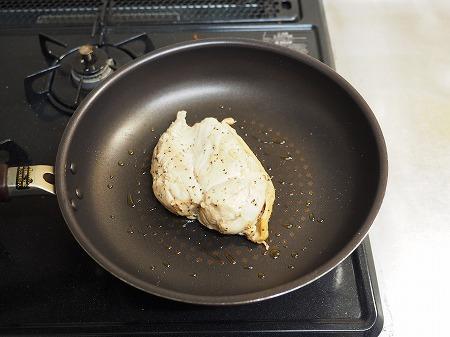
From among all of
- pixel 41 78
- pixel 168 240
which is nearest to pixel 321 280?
pixel 168 240

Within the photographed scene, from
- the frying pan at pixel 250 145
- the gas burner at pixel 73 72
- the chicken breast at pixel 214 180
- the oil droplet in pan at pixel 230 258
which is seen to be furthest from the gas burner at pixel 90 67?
the oil droplet in pan at pixel 230 258

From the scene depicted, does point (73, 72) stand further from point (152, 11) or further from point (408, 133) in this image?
point (408, 133)

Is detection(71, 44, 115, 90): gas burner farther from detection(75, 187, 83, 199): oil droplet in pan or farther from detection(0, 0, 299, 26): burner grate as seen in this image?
detection(75, 187, 83, 199): oil droplet in pan

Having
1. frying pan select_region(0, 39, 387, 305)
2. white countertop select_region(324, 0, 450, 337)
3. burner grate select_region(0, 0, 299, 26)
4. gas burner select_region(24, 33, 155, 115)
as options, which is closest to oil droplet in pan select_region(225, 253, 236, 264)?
frying pan select_region(0, 39, 387, 305)

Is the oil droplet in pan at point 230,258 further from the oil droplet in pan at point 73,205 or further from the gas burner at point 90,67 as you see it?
the gas burner at point 90,67

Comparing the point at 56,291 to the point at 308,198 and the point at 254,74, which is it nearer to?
the point at 308,198

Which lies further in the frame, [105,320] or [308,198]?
[308,198]

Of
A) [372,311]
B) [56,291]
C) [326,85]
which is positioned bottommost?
[372,311]
